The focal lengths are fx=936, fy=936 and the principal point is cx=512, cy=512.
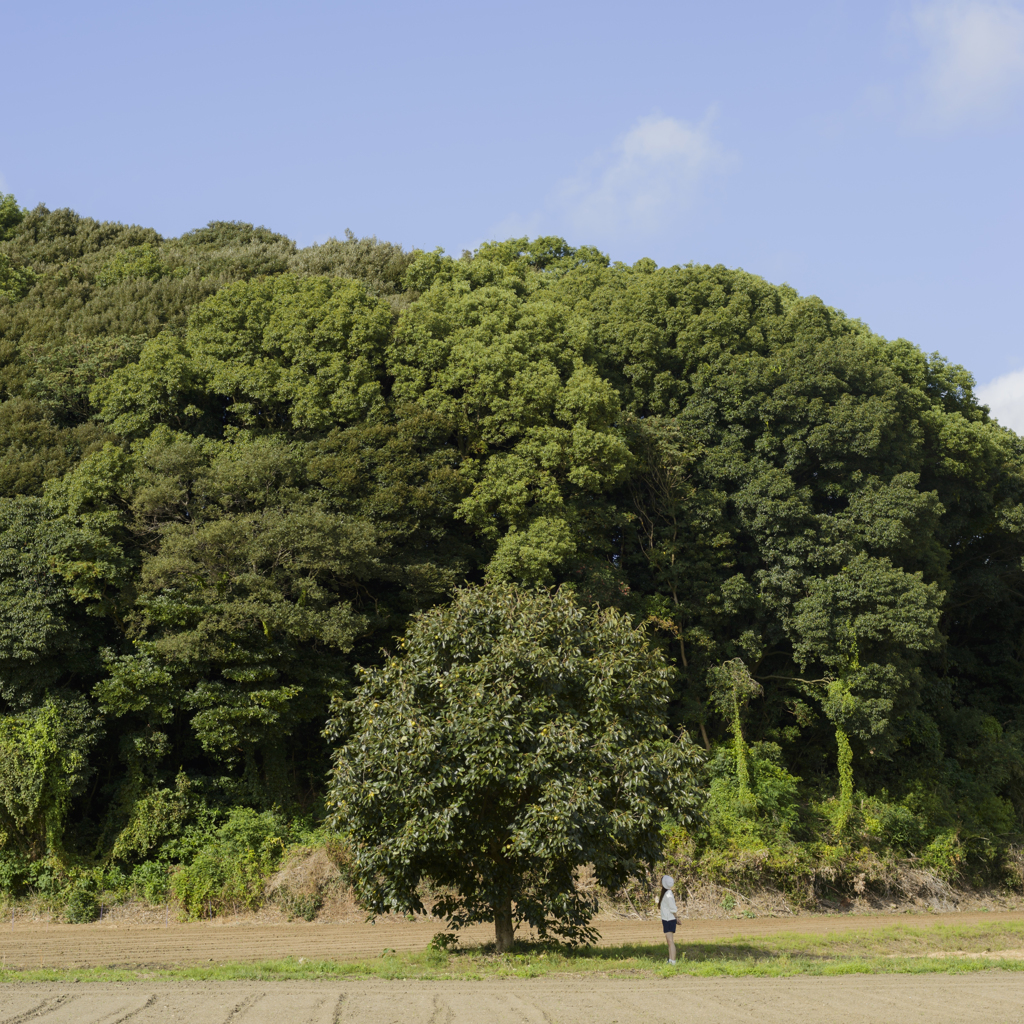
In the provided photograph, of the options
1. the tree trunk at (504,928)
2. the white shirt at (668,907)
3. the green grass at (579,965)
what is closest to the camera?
the green grass at (579,965)

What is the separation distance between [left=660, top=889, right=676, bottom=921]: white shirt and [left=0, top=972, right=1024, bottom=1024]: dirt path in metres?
1.73

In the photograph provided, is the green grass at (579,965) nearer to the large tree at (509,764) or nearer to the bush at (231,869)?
the large tree at (509,764)

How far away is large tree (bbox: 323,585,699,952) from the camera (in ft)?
48.1

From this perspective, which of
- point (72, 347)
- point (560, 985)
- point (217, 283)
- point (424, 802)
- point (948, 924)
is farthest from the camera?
point (217, 283)

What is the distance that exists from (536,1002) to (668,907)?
14.6ft

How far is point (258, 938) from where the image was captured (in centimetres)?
2130

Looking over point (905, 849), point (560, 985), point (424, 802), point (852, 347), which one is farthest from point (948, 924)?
point (852, 347)

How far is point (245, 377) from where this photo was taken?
99.0ft

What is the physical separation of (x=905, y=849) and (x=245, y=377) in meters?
25.5

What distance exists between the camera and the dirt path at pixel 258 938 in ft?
62.2

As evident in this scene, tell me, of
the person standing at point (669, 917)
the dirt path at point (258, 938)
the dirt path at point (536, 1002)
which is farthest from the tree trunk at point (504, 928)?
the dirt path at point (258, 938)

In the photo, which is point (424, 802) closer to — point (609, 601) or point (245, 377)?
point (609, 601)

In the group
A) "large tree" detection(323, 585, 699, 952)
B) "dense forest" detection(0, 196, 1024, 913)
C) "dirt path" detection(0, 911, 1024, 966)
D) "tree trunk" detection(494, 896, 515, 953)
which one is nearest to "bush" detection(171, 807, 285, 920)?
"dense forest" detection(0, 196, 1024, 913)

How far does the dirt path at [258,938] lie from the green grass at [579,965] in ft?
6.46
